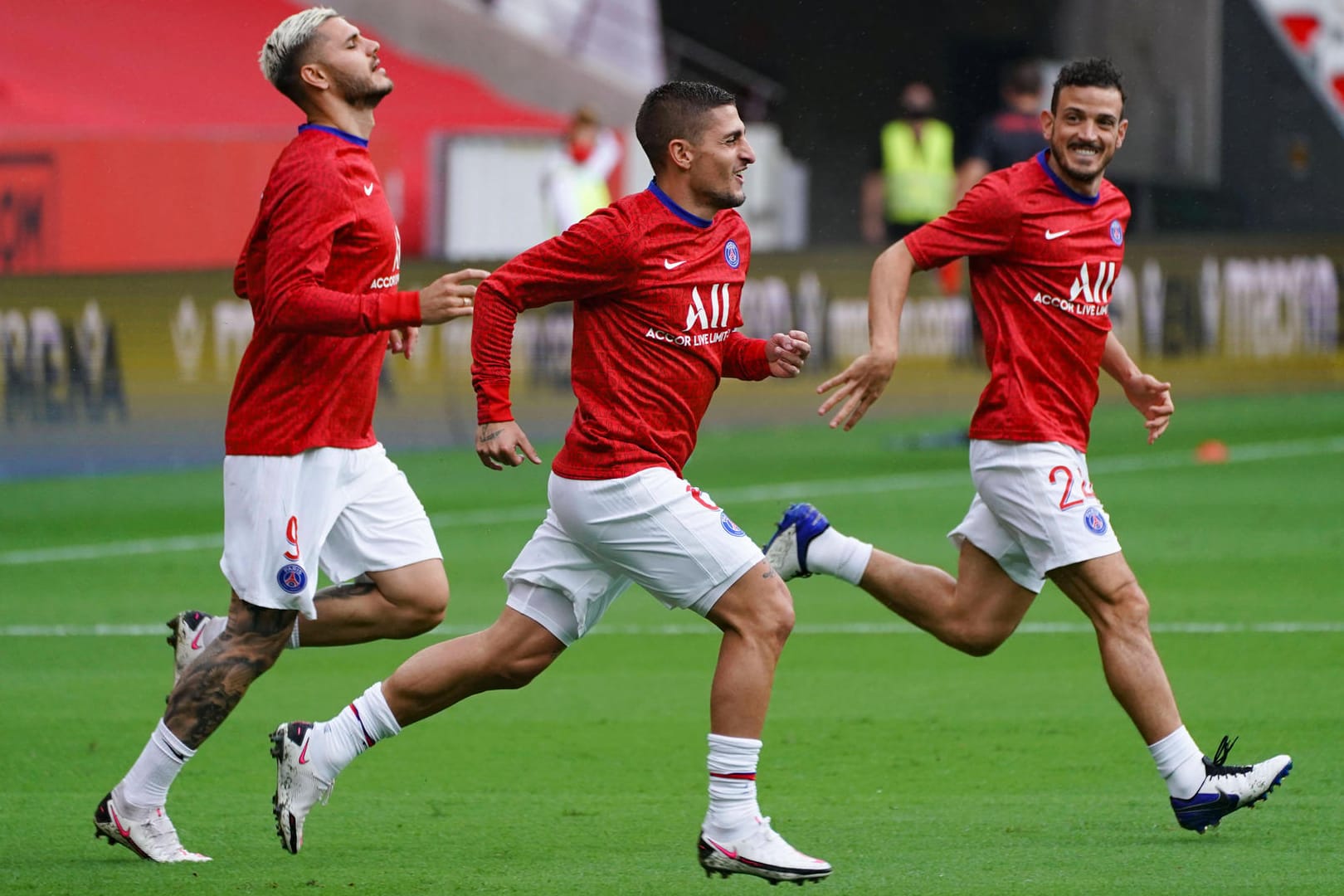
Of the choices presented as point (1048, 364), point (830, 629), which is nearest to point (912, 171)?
point (830, 629)

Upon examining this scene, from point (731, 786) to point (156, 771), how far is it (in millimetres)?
1641

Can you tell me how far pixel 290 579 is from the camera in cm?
589

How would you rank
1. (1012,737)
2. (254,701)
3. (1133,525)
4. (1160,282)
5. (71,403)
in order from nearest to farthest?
(1012,737) → (254,701) → (1133,525) → (71,403) → (1160,282)

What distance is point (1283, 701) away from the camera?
779 centimetres

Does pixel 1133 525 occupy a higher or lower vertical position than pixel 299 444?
lower

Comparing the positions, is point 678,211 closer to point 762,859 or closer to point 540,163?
point 762,859

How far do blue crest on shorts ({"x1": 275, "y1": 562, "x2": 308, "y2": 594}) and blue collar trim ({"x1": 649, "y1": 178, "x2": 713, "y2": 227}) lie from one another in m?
1.45

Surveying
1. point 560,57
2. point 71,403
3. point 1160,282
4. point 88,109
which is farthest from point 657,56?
point 71,403

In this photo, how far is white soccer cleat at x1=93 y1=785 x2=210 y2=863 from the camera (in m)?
5.78

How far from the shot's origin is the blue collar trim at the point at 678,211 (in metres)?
5.67

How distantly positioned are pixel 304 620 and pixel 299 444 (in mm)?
766

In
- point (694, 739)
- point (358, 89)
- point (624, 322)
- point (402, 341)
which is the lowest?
point (694, 739)

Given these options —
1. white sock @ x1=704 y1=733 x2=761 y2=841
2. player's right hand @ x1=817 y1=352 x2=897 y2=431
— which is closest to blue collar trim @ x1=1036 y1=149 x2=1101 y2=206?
player's right hand @ x1=817 y1=352 x2=897 y2=431

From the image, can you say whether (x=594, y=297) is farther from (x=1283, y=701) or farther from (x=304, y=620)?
(x=1283, y=701)
